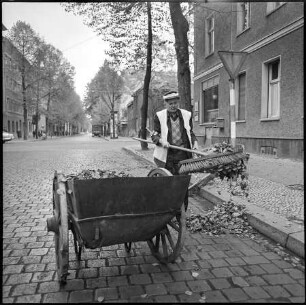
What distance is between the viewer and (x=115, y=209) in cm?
290

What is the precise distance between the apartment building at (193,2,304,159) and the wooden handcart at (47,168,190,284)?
782 centimetres

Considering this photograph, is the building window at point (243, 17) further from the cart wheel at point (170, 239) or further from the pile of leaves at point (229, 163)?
the cart wheel at point (170, 239)

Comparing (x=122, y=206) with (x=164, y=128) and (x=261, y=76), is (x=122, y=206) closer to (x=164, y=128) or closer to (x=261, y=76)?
(x=164, y=128)

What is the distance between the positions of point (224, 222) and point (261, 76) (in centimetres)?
1003

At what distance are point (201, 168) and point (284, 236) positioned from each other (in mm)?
1184

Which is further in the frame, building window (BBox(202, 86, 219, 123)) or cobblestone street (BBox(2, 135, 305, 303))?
building window (BBox(202, 86, 219, 123))

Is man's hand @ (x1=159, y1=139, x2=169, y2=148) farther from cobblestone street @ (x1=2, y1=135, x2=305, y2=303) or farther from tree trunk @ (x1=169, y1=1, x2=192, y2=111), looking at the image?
tree trunk @ (x1=169, y1=1, x2=192, y2=111)

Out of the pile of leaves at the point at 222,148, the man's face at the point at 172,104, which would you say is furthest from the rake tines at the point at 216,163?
the man's face at the point at 172,104

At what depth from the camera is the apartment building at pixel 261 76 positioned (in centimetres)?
1156

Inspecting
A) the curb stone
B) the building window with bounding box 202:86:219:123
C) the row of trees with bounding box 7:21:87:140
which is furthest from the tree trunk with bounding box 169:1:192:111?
the row of trees with bounding box 7:21:87:140

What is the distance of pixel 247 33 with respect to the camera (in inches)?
591

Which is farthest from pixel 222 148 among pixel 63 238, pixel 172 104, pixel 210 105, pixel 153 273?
pixel 210 105

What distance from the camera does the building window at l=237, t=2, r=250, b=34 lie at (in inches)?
592

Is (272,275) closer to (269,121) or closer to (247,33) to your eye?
(269,121)
